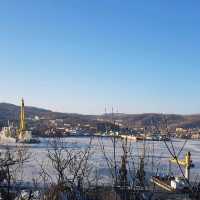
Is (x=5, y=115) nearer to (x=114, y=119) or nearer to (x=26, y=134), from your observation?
(x=26, y=134)

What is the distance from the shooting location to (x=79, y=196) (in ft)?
8.14

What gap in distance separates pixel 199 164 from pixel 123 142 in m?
17.9

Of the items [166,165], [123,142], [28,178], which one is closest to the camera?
[123,142]

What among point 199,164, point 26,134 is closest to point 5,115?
point 26,134

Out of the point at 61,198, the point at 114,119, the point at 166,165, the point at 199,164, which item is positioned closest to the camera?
the point at 114,119

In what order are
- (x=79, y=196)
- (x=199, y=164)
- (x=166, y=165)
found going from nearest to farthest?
(x=79, y=196)
(x=166, y=165)
(x=199, y=164)

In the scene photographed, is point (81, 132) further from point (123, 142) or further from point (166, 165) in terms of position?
point (123, 142)

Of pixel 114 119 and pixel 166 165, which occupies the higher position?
pixel 114 119

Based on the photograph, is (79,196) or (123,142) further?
(79,196)

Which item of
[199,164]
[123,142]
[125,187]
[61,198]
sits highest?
[123,142]

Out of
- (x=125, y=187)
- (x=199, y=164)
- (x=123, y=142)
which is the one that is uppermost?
(x=123, y=142)

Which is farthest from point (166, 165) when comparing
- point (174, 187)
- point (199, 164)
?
point (174, 187)

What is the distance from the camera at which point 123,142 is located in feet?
7.01

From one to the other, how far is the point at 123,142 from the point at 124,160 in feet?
0.31
